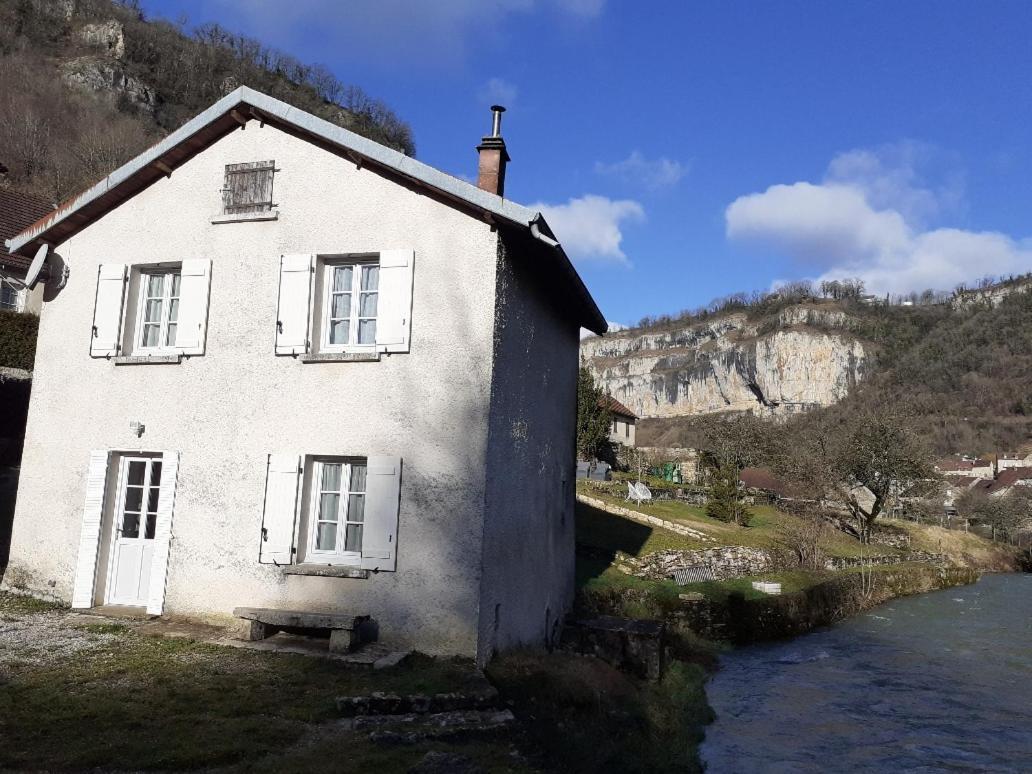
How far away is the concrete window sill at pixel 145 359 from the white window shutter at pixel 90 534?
1.14 m

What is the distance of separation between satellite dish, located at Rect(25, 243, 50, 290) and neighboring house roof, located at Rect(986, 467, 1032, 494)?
80475 millimetres

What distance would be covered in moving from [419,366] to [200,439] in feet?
9.52

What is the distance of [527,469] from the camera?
387 inches

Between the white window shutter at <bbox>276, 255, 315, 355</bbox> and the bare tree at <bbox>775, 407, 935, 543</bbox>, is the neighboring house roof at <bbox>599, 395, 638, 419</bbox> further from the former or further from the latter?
the white window shutter at <bbox>276, 255, 315, 355</bbox>

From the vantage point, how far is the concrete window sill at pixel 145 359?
932cm

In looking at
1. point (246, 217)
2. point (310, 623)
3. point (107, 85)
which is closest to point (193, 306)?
point (246, 217)

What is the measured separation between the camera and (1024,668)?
46.8ft

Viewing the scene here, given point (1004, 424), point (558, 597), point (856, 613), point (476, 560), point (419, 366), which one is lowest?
point (856, 613)

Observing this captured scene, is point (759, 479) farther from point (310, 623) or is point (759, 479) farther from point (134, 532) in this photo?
point (310, 623)

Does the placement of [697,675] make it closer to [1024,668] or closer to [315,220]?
[1024,668]

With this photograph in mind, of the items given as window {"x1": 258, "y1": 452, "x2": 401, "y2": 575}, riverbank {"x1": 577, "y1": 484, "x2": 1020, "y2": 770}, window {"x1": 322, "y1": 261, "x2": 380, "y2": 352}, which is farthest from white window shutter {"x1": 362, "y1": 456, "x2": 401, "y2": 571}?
riverbank {"x1": 577, "y1": 484, "x2": 1020, "y2": 770}

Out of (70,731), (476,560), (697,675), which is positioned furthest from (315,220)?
(697,675)

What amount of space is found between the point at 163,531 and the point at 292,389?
2.30 m

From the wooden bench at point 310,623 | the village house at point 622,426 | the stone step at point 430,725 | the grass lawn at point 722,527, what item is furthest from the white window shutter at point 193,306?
the village house at point 622,426
